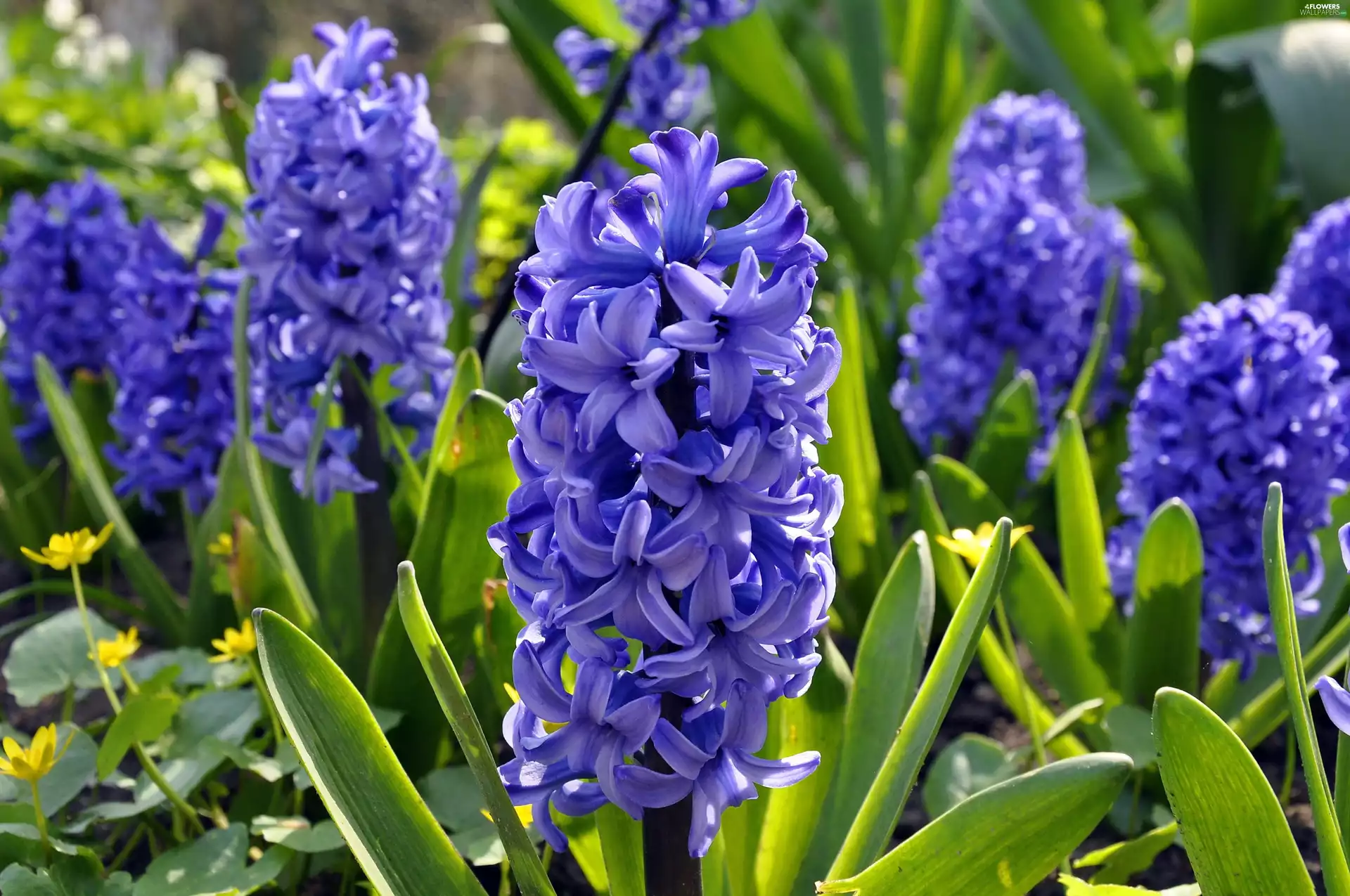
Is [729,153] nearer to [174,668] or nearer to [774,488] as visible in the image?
[174,668]

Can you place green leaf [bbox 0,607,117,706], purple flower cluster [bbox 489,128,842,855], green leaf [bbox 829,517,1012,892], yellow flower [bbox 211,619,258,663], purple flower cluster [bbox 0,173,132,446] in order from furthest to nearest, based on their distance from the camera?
purple flower cluster [bbox 0,173,132,446], green leaf [bbox 0,607,117,706], yellow flower [bbox 211,619,258,663], green leaf [bbox 829,517,1012,892], purple flower cluster [bbox 489,128,842,855]

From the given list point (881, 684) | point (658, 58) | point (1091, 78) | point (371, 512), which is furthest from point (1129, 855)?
point (1091, 78)

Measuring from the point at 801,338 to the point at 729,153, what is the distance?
2.78 metres

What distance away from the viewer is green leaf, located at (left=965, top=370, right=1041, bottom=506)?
231 centimetres

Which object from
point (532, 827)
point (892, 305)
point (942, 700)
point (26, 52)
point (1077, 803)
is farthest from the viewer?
point (26, 52)

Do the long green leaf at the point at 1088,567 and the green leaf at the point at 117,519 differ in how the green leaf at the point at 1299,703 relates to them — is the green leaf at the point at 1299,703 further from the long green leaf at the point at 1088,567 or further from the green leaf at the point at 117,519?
the green leaf at the point at 117,519

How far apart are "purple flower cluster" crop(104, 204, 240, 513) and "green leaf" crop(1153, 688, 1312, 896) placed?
172cm

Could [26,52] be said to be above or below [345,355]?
above

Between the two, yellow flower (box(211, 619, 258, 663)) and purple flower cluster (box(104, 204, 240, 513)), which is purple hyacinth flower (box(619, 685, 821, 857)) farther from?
purple flower cluster (box(104, 204, 240, 513))

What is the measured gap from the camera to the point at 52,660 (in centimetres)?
178

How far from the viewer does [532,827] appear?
1534 mm

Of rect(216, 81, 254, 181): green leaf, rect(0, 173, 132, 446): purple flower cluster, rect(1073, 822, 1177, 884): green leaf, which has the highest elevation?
rect(216, 81, 254, 181): green leaf

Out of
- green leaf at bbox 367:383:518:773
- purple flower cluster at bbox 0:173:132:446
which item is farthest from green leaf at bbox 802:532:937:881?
purple flower cluster at bbox 0:173:132:446

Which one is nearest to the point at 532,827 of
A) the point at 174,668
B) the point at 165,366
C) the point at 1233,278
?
the point at 174,668
